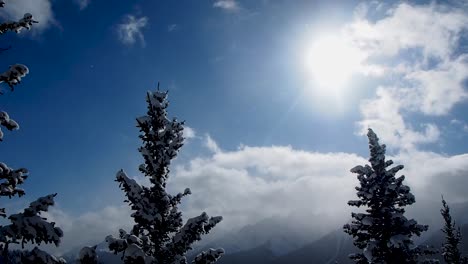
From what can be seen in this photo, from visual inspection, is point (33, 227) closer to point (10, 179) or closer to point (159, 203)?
point (10, 179)

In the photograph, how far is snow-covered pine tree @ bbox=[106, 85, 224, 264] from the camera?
52.3 feet

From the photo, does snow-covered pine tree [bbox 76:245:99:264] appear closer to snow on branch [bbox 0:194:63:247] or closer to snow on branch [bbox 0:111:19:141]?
snow on branch [bbox 0:194:63:247]

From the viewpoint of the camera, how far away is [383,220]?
899 inches

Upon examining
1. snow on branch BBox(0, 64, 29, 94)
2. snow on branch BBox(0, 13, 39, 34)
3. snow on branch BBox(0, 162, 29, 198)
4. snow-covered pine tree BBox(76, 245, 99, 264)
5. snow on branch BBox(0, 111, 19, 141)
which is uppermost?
snow on branch BBox(0, 13, 39, 34)

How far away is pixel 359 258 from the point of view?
2311cm

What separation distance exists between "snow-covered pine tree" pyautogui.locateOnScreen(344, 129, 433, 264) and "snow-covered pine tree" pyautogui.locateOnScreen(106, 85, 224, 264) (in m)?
10.7

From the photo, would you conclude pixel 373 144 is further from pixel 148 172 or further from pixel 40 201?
pixel 40 201

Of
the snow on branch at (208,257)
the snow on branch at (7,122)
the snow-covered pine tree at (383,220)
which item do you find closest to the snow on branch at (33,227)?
the snow on branch at (7,122)

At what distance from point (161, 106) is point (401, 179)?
14854 millimetres

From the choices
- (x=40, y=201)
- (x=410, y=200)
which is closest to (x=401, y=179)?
(x=410, y=200)

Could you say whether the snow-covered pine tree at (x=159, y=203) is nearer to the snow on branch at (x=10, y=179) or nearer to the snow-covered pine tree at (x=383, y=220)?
the snow on branch at (x=10, y=179)

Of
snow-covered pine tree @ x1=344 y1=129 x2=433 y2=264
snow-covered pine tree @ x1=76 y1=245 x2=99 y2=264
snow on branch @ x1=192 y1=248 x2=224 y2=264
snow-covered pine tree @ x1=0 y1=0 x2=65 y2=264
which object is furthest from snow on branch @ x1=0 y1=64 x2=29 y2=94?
snow-covered pine tree @ x1=344 y1=129 x2=433 y2=264

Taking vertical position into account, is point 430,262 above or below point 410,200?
below

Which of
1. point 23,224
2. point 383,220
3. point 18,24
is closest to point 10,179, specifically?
point 23,224
